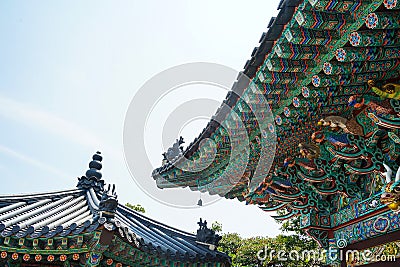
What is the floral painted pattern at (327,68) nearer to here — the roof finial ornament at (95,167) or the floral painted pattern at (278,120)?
the floral painted pattern at (278,120)

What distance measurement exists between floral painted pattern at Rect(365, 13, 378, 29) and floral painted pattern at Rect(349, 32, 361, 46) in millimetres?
96

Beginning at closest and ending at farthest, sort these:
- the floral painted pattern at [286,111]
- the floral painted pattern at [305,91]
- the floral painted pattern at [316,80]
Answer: the floral painted pattern at [316,80] → the floral painted pattern at [305,91] → the floral painted pattern at [286,111]

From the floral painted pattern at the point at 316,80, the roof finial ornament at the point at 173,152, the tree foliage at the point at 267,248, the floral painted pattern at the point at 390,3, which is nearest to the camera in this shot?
the floral painted pattern at the point at 390,3

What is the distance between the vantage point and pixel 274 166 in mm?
4617

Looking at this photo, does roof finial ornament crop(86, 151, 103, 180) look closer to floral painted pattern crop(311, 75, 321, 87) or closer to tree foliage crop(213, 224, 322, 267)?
tree foliage crop(213, 224, 322, 267)

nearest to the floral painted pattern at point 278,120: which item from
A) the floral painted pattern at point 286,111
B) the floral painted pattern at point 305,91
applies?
the floral painted pattern at point 286,111

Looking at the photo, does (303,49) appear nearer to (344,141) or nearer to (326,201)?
(344,141)

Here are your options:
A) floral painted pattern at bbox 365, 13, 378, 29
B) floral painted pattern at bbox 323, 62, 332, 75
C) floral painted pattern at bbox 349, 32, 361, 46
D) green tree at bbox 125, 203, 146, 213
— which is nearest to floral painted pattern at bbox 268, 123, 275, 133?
floral painted pattern at bbox 323, 62, 332, 75

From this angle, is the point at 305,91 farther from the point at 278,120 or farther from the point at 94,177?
the point at 94,177

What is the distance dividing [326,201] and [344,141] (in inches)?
65.8

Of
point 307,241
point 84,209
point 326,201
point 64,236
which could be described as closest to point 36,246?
point 64,236

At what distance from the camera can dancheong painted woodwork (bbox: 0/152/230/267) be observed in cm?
452

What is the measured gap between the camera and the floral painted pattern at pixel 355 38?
2469mm

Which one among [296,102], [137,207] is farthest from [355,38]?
[137,207]
